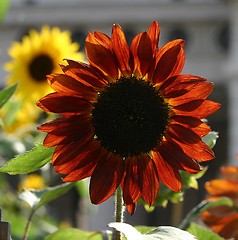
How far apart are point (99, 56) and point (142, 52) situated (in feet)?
0.08

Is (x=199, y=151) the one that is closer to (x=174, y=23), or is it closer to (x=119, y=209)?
(x=119, y=209)

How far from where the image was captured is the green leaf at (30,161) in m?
0.49

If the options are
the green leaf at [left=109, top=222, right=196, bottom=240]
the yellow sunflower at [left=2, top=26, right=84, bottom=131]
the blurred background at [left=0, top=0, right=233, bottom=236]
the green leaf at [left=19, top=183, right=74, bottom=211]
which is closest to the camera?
the green leaf at [left=109, top=222, right=196, bottom=240]

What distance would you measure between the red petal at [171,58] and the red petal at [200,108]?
2 cm

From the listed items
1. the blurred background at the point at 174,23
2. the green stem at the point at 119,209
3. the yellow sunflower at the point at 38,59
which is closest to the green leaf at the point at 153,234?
the green stem at the point at 119,209

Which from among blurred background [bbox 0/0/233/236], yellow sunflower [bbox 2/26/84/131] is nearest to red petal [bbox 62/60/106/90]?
yellow sunflower [bbox 2/26/84/131]

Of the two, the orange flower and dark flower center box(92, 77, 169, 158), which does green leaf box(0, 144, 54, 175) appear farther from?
the orange flower

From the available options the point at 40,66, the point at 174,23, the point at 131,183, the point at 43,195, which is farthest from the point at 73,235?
the point at 174,23

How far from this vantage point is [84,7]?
11.4 metres

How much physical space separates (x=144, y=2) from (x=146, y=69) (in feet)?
35.8

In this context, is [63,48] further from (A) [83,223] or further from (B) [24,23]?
(B) [24,23]

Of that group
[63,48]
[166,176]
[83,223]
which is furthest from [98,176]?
[63,48]

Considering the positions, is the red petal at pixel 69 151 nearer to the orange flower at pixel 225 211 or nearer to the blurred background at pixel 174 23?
the orange flower at pixel 225 211

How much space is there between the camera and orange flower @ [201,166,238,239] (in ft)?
2.03
